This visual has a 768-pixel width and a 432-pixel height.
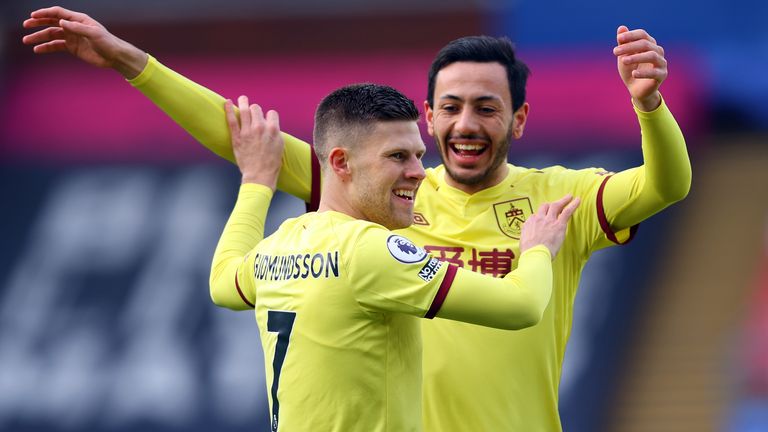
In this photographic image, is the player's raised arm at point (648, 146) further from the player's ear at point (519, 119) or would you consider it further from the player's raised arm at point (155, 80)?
the player's raised arm at point (155, 80)

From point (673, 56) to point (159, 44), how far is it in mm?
6877

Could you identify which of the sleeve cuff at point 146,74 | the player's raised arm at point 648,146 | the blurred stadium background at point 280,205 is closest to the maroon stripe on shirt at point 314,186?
the sleeve cuff at point 146,74

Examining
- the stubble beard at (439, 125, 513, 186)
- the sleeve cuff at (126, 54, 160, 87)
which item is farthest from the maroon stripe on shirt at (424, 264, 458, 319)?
the sleeve cuff at (126, 54, 160, 87)

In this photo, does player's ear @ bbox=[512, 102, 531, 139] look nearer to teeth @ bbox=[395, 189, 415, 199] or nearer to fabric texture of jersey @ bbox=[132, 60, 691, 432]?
fabric texture of jersey @ bbox=[132, 60, 691, 432]

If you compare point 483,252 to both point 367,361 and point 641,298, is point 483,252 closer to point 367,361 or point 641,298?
point 367,361

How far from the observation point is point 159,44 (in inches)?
682

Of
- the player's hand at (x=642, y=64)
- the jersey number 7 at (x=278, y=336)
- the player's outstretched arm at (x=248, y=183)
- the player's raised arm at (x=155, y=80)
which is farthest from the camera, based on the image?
the player's raised arm at (x=155, y=80)

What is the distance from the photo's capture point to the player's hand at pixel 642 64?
14.6 feet

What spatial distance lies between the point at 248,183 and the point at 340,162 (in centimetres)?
90

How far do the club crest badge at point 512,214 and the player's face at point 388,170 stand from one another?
0.73 m

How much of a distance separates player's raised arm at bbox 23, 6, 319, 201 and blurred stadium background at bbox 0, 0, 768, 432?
7032 mm

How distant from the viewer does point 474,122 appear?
198 inches

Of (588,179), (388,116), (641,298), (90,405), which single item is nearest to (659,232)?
(641,298)

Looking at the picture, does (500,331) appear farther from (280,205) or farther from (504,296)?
(280,205)
